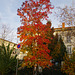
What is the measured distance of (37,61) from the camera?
12.3 metres

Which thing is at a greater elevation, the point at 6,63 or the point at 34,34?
the point at 34,34

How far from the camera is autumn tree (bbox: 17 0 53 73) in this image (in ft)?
39.7

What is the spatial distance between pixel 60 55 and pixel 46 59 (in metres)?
14.0

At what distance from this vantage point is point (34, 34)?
1245cm

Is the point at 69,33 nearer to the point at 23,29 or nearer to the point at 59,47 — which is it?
the point at 23,29

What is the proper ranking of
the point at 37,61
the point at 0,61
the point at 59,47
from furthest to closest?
the point at 59,47, the point at 0,61, the point at 37,61

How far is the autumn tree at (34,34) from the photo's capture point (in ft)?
39.7

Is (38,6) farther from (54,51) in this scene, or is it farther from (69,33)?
(54,51)

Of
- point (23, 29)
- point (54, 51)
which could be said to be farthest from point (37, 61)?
point (54, 51)

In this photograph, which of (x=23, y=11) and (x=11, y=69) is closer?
(x=23, y=11)

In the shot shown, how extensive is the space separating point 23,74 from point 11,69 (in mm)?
1965

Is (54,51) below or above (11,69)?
above

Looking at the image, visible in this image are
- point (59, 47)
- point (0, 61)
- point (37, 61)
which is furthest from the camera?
point (59, 47)

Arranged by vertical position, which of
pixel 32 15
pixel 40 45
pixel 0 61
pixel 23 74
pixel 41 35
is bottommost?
pixel 23 74
